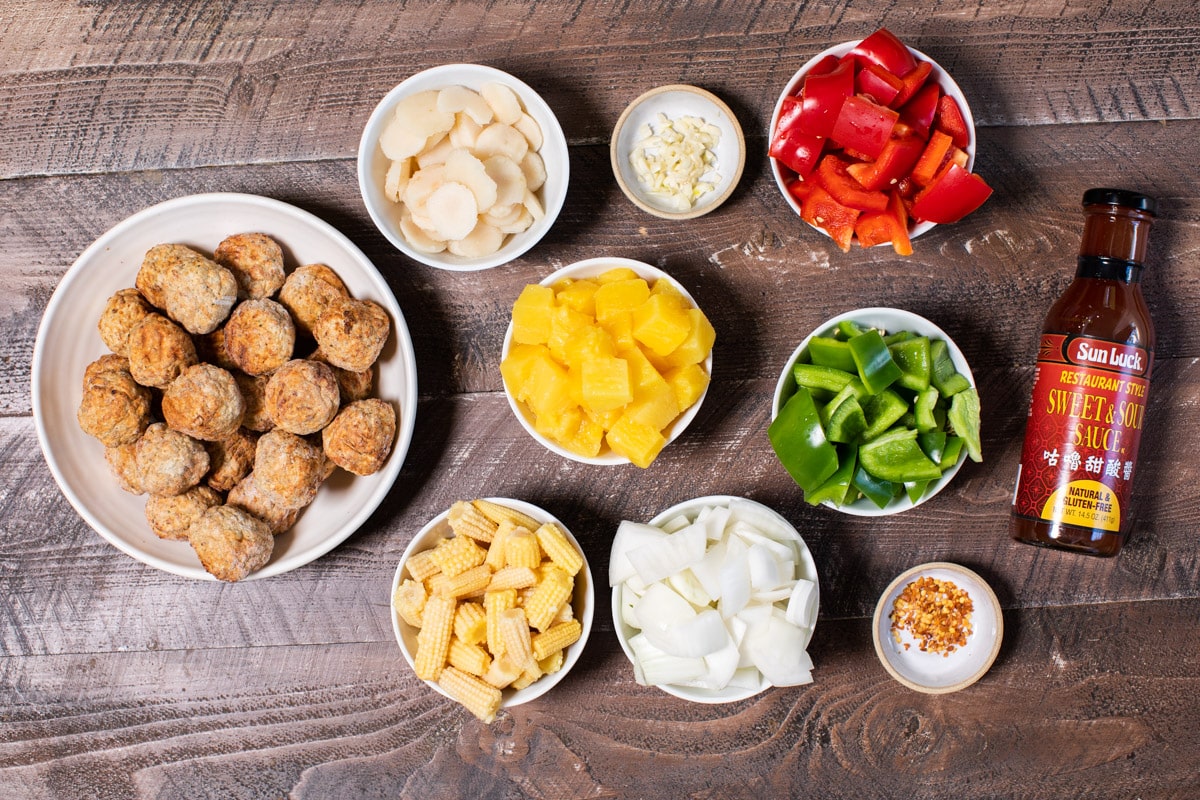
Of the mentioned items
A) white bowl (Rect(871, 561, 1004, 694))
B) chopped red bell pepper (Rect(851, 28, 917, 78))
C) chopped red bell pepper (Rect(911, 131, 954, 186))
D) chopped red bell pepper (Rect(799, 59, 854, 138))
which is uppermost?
chopped red bell pepper (Rect(851, 28, 917, 78))

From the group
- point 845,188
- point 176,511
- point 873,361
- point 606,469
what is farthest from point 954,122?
point 176,511

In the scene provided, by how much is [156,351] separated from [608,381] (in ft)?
3.62

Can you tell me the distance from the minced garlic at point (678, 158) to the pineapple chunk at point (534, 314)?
1.49 ft

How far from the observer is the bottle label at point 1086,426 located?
188 centimetres

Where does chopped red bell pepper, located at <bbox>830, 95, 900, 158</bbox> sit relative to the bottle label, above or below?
above

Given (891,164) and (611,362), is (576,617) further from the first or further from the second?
(891,164)

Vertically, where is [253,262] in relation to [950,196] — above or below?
below

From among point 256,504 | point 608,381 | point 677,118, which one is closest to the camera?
point 608,381

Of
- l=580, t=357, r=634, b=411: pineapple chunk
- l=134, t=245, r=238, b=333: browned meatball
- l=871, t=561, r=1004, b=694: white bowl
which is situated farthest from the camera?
l=871, t=561, r=1004, b=694: white bowl

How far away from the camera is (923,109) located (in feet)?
6.44

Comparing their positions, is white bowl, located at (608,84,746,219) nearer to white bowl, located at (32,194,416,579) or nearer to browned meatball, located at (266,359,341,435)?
white bowl, located at (32,194,416,579)

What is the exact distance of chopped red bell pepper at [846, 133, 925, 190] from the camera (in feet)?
6.15

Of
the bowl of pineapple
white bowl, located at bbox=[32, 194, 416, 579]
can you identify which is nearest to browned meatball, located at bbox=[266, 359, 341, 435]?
white bowl, located at bbox=[32, 194, 416, 579]

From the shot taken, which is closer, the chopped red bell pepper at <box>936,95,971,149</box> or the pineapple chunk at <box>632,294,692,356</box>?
the pineapple chunk at <box>632,294,692,356</box>
